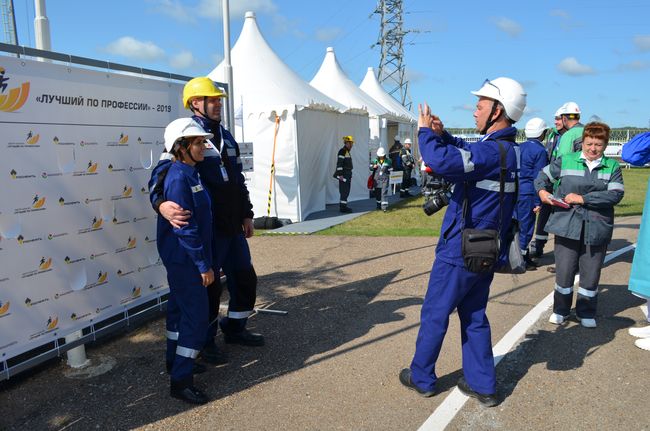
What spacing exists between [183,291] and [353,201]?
13936mm

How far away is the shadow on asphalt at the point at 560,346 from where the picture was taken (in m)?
4.05

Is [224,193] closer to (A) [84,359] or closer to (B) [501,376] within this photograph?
(A) [84,359]

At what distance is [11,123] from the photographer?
3367 millimetres

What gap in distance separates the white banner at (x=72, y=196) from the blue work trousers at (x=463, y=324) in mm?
2706

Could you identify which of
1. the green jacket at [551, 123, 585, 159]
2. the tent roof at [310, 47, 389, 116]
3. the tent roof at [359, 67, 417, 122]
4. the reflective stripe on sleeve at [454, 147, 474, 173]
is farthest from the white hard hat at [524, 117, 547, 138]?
the tent roof at [359, 67, 417, 122]

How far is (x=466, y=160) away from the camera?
3.13 meters

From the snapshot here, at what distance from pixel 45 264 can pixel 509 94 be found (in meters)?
3.53

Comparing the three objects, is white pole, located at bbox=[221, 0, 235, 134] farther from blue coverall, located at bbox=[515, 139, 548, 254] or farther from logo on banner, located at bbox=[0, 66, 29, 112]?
blue coverall, located at bbox=[515, 139, 548, 254]

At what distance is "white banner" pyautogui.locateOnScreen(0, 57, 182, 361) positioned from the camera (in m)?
3.43

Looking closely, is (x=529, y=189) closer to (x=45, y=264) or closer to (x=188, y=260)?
(x=188, y=260)

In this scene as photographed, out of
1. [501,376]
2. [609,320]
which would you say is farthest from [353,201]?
[501,376]

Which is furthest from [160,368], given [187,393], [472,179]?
[472,179]

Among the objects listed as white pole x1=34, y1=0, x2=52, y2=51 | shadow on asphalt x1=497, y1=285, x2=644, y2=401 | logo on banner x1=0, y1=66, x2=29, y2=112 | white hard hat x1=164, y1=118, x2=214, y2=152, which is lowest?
shadow on asphalt x1=497, y1=285, x2=644, y2=401

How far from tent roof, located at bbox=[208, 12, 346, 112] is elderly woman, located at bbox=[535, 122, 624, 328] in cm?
886
